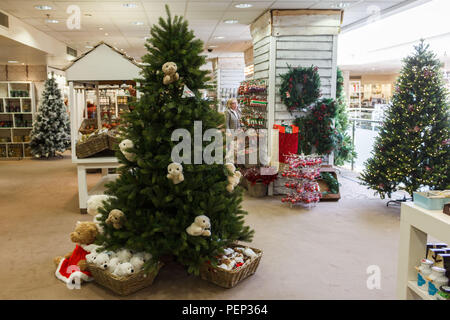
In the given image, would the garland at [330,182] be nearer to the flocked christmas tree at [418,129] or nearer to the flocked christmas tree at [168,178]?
the flocked christmas tree at [418,129]

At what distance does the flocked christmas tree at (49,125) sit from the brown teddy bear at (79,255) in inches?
302

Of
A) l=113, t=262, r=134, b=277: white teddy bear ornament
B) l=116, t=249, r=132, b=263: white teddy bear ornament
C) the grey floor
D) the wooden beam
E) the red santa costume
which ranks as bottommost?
the grey floor

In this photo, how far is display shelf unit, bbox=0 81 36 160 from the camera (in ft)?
36.0

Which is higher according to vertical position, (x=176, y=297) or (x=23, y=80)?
(x=23, y=80)

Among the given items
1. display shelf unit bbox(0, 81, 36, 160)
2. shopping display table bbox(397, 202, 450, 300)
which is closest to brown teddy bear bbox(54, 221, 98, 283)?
shopping display table bbox(397, 202, 450, 300)

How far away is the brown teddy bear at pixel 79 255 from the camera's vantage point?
3.41 meters

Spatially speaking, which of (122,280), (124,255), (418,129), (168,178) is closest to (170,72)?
(168,178)

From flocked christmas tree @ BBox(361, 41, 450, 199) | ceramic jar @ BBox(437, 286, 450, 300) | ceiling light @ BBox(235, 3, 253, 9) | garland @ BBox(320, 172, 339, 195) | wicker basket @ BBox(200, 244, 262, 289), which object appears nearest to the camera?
ceramic jar @ BBox(437, 286, 450, 300)

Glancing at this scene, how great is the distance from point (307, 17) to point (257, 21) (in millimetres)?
1099

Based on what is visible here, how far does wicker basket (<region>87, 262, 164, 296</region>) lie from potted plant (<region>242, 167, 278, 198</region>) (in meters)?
3.31

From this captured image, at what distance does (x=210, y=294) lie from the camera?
316 centimetres

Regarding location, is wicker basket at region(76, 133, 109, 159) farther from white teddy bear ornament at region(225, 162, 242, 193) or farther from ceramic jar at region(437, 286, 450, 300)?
A: ceramic jar at region(437, 286, 450, 300)

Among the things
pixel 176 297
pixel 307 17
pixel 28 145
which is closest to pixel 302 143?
pixel 307 17
